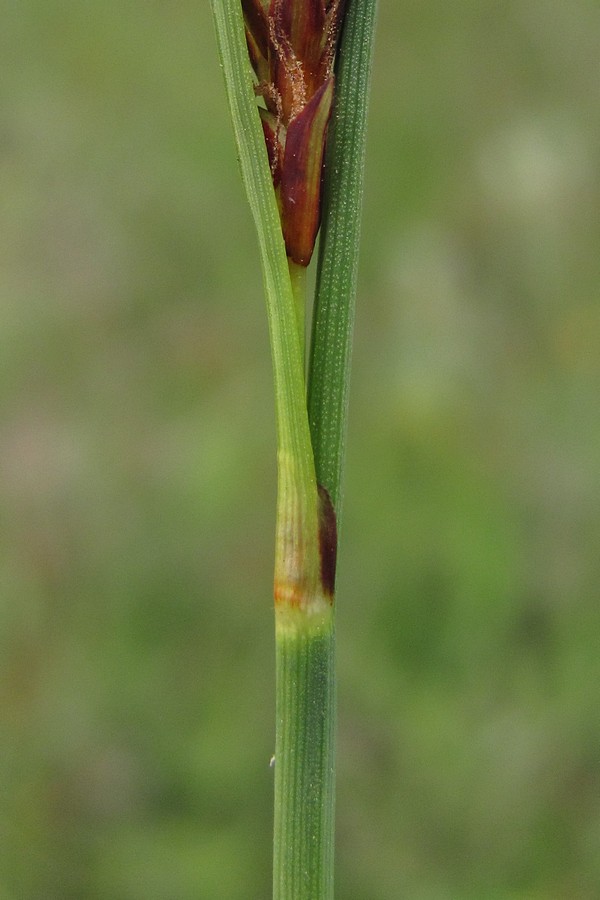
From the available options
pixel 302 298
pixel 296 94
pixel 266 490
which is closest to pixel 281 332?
pixel 302 298

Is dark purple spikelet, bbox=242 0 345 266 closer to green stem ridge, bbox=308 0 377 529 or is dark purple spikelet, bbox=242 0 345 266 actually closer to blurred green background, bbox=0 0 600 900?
green stem ridge, bbox=308 0 377 529

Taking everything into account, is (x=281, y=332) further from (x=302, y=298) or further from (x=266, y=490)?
(x=266, y=490)

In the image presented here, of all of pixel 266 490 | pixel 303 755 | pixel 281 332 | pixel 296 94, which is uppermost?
pixel 296 94

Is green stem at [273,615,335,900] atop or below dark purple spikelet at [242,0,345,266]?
below

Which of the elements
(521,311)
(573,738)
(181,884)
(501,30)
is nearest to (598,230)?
(521,311)

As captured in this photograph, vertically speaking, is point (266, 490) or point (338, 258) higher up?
point (338, 258)

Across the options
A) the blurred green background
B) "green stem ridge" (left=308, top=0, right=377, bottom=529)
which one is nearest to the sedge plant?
"green stem ridge" (left=308, top=0, right=377, bottom=529)
